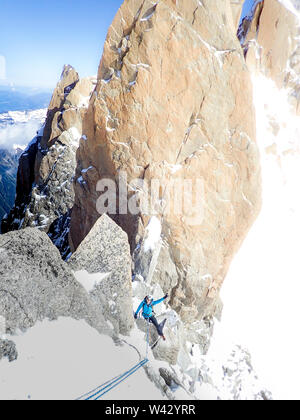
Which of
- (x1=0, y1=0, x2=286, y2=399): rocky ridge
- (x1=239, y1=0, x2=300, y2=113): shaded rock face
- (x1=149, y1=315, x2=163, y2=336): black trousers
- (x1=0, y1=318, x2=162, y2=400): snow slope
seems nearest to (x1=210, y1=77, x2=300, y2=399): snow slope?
(x1=239, y1=0, x2=300, y2=113): shaded rock face

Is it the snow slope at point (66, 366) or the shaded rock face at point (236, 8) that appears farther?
the shaded rock face at point (236, 8)

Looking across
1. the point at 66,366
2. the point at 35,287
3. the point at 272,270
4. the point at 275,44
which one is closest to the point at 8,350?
the point at 66,366

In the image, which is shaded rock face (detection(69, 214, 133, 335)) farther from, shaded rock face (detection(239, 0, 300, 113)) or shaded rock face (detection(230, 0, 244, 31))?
shaded rock face (detection(239, 0, 300, 113))

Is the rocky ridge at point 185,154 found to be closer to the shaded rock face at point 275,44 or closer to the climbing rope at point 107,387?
the climbing rope at point 107,387

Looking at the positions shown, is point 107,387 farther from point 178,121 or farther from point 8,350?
point 178,121

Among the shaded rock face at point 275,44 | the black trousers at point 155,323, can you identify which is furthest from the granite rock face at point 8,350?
the shaded rock face at point 275,44
